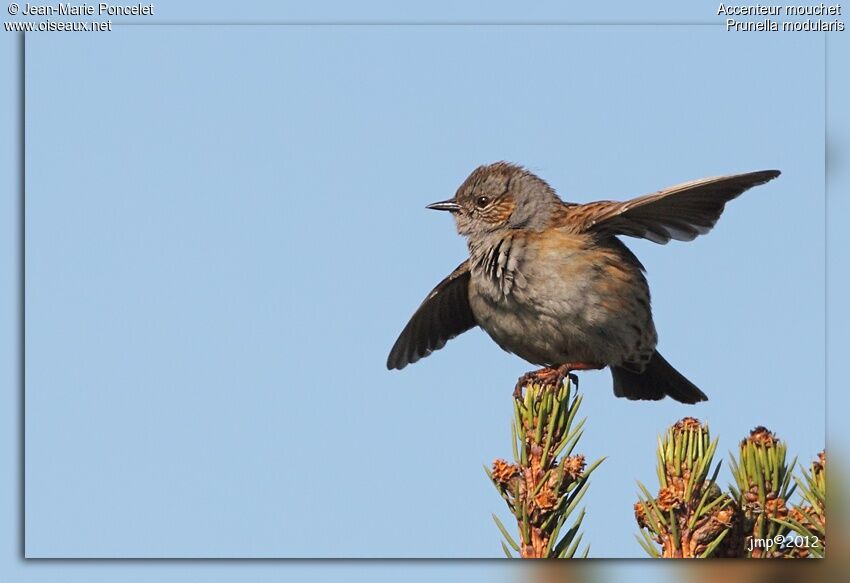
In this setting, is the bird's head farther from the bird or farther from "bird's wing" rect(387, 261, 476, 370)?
"bird's wing" rect(387, 261, 476, 370)

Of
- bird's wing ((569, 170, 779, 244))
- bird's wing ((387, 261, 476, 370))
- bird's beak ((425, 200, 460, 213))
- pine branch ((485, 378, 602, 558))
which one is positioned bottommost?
pine branch ((485, 378, 602, 558))

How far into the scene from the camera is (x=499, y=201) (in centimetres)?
718

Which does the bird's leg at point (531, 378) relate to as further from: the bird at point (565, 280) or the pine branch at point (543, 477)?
the pine branch at point (543, 477)

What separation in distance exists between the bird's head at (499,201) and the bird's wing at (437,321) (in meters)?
0.34

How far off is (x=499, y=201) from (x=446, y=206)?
395 millimetres

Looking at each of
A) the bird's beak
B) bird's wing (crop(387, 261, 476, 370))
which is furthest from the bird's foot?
the bird's beak

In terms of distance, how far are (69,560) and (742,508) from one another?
2838 mm

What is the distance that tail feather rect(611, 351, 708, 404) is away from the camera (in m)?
7.16

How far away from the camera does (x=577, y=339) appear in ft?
20.8

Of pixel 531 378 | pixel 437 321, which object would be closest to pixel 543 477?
pixel 531 378

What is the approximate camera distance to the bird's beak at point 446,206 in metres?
7.34

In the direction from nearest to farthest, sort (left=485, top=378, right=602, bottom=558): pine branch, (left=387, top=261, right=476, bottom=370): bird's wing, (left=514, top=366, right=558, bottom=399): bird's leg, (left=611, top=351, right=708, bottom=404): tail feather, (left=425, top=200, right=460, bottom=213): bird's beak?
(left=485, top=378, right=602, bottom=558): pine branch → (left=514, top=366, right=558, bottom=399): bird's leg → (left=387, top=261, right=476, bottom=370): bird's wing → (left=611, top=351, right=708, bottom=404): tail feather → (left=425, top=200, right=460, bottom=213): bird's beak

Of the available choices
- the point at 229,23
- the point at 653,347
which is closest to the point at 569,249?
the point at 653,347

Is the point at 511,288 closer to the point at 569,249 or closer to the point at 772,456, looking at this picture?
the point at 569,249
